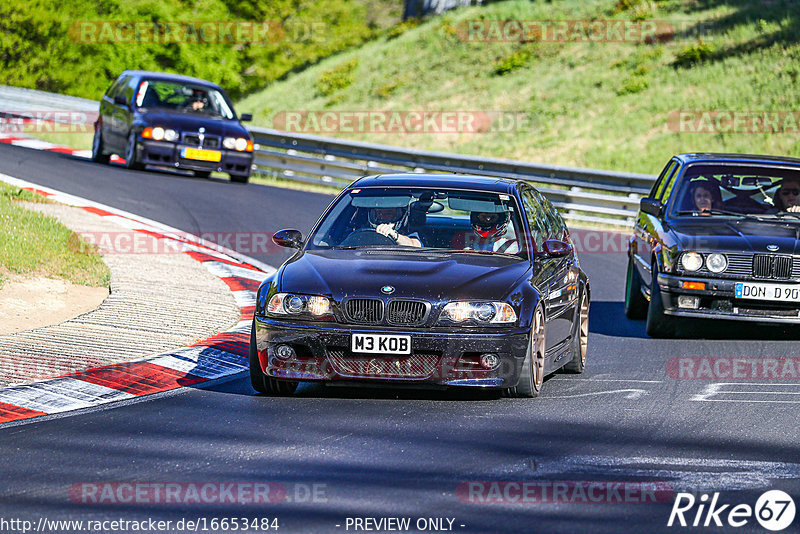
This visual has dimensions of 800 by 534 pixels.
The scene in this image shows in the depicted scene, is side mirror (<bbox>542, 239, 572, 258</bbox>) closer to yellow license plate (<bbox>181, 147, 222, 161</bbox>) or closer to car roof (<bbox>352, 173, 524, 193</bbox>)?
car roof (<bbox>352, 173, 524, 193</bbox>)

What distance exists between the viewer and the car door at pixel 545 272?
340 inches

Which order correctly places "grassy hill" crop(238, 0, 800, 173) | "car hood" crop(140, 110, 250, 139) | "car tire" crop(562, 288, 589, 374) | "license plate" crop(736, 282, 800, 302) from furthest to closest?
"grassy hill" crop(238, 0, 800, 173) < "car hood" crop(140, 110, 250, 139) < "license plate" crop(736, 282, 800, 302) < "car tire" crop(562, 288, 589, 374)

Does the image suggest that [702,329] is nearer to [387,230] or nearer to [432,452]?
[387,230]

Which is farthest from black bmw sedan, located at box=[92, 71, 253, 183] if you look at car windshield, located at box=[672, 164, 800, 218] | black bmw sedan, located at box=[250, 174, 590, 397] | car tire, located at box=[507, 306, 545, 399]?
car tire, located at box=[507, 306, 545, 399]

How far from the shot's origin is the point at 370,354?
7816mm

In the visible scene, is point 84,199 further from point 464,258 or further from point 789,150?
point 789,150

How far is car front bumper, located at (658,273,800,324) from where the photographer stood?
11.1 m

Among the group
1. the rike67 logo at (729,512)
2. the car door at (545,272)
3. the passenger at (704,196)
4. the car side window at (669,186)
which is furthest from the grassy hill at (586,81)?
the rike67 logo at (729,512)

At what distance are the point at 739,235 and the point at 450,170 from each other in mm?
14250

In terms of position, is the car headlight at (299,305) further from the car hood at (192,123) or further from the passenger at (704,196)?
the car hood at (192,123)

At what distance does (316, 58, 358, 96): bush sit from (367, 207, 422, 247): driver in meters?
42.0

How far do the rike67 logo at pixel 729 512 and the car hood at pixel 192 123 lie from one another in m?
A: 17.3

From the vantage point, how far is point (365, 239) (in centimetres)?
902

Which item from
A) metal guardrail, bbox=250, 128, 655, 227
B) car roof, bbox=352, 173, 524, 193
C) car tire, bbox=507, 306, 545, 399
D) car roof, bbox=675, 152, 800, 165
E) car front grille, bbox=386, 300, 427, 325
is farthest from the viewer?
metal guardrail, bbox=250, 128, 655, 227
